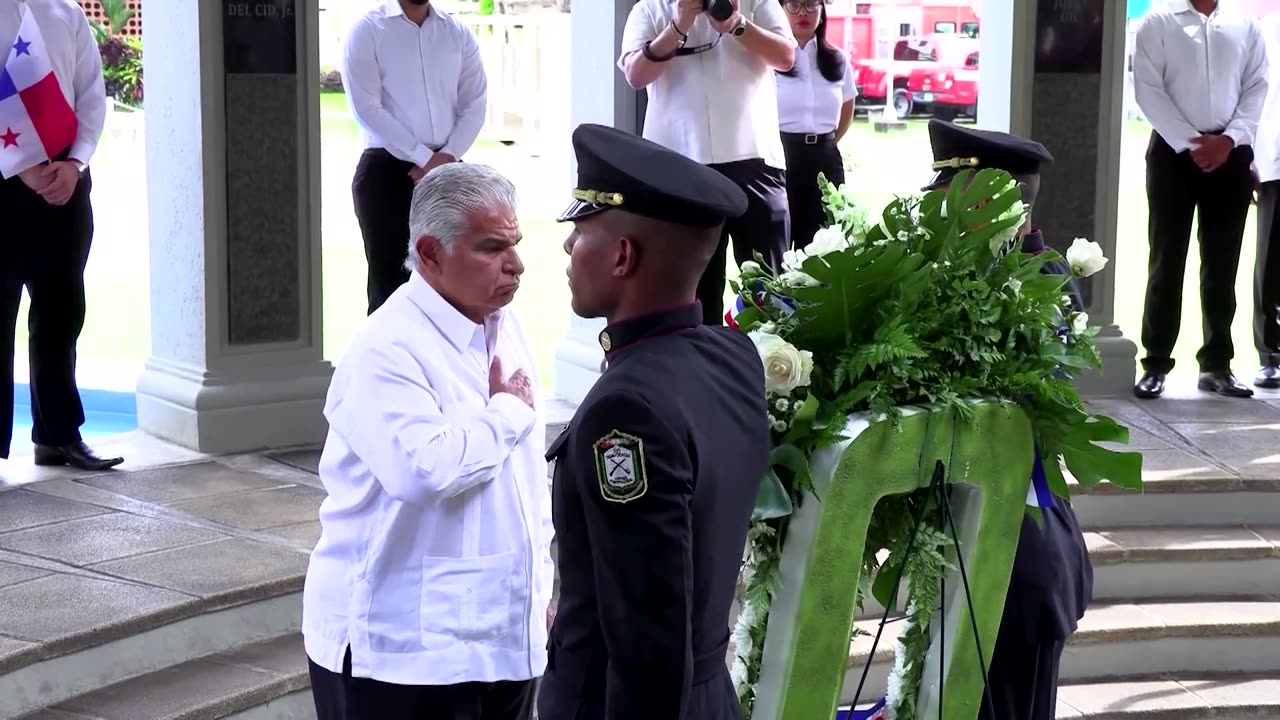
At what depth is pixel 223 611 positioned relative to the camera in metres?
4.01

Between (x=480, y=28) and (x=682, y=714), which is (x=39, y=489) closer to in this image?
(x=682, y=714)

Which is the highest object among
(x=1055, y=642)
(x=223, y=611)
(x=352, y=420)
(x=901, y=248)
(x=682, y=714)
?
(x=901, y=248)

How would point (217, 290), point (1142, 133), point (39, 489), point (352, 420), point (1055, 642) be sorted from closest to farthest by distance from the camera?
point (352, 420) < point (1055, 642) < point (39, 489) < point (217, 290) < point (1142, 133)

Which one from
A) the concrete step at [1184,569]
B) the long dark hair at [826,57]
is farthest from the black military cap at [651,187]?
the long dark hair at [826,57]

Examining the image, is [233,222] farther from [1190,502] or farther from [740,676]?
[740,676]

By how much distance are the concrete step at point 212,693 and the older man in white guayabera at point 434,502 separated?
1246mm

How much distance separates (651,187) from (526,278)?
395 inches

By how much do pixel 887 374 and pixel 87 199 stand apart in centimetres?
358

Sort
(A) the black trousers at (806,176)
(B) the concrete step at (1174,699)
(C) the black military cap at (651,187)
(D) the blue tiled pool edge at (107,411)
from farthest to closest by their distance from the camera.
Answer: (D) the blue tiled pool edge at (107,411)
(A) the black trousers at (806,176)
(B) the concrete step at (1174,699)
(C) the black military cap at (651,187)

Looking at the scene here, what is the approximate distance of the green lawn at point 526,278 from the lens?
9219 mm

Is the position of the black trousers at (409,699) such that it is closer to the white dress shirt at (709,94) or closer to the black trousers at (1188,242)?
the white dress shirt at (709,94)

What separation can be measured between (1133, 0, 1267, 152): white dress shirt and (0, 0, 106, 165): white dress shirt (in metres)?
3.82

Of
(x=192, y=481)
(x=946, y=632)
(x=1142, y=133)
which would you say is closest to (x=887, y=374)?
(x=946, y=632)

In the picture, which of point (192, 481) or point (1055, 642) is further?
point (192, 481)
